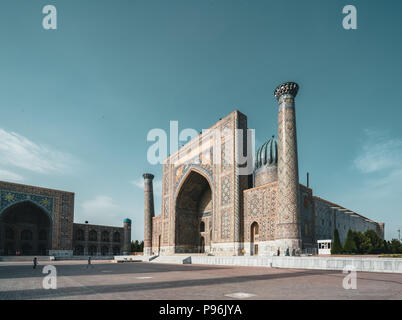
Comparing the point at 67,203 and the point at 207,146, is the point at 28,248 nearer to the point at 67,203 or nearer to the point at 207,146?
the point at 67,203

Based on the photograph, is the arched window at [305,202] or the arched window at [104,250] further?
the arched window at [104,250]

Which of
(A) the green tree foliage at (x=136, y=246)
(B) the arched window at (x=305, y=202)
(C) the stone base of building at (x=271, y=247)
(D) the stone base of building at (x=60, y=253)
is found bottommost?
(A) the green tree foliage at (x=136, y=246)

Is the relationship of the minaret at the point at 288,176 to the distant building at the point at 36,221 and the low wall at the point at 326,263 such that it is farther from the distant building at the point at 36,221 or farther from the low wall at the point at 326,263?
the distant building at the point at 36,221

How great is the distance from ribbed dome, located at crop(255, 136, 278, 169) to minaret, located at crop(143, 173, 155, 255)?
16172 mm

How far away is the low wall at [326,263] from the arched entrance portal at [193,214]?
13.8 m

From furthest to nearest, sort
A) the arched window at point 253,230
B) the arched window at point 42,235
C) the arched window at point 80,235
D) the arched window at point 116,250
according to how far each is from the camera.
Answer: the arched window at point 116,250 → the arched window at point 80,235 → the arched window at point 42,235 → the arched window at point 253,230

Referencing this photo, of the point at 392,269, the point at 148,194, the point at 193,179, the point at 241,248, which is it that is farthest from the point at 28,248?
the point at 392,269

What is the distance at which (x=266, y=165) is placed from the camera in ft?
91.2

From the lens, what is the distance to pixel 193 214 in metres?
33.9

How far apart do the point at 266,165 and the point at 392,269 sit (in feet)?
54.7

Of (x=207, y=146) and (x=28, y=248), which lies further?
(x=28, y=248)

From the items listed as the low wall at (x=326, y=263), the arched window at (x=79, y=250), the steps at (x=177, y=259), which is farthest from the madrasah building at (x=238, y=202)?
the arched window at (x=79, y=250)

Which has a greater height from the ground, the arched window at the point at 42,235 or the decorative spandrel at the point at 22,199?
the decorative spandrel at the point at 22,199

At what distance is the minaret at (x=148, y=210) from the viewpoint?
3809 cm
